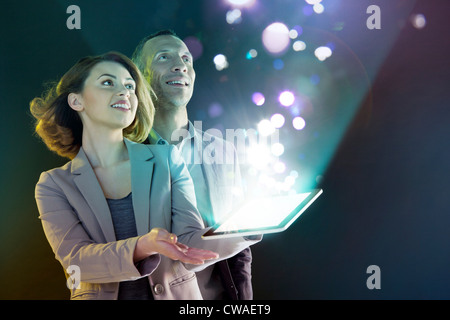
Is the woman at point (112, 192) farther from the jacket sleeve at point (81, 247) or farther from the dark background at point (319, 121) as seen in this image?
the dark background at point (319, 121)

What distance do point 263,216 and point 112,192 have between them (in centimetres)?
79

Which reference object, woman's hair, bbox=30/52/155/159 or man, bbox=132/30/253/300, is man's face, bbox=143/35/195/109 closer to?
man, bbox=132/30/253/300

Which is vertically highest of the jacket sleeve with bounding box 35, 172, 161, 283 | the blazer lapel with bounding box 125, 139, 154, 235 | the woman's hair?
the woman's hair

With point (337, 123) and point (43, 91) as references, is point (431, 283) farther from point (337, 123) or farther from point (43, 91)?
point (43, 91)

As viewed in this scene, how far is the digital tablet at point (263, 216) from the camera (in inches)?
68.0

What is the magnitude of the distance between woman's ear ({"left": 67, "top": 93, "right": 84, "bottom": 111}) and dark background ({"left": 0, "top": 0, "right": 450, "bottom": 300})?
0.49 metres

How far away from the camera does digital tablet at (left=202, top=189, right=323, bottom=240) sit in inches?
68.0

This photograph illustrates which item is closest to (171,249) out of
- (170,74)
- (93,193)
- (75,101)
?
(93,193)

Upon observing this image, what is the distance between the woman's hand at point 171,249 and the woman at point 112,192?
0.02 meters

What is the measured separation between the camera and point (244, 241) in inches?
76.3

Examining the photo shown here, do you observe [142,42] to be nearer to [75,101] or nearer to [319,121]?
[75,101]

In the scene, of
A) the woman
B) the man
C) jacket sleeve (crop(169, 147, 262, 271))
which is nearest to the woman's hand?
the woman

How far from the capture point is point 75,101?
233cm
